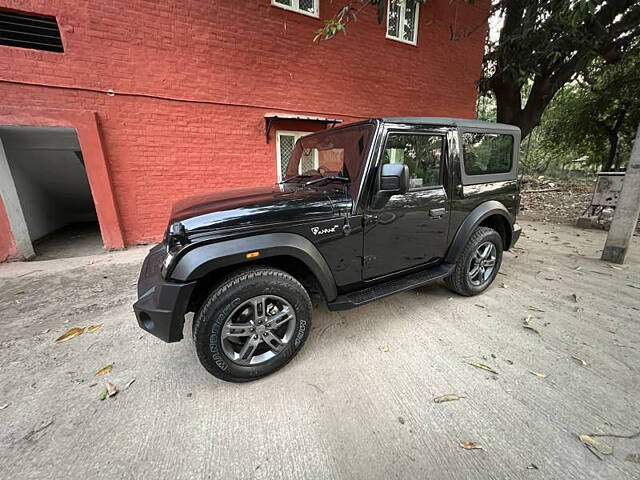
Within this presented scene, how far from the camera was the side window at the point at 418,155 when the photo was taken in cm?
231

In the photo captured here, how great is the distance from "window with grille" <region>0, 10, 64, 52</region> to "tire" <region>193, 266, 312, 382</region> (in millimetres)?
5367

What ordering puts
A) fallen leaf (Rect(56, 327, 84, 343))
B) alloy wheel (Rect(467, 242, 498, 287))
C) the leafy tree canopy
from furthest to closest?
the leafy tree canopy < alloy wheel (Rect(467, 242, 498, 287)) < fallen leaf (Rect(56, 327, 84, 343))

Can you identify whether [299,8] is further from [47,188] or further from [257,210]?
[47,188]

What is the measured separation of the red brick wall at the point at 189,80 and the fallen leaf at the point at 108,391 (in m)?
3.85

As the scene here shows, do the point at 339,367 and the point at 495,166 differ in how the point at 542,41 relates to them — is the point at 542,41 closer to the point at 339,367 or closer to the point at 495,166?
the point at 495,166

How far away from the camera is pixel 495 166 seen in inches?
119

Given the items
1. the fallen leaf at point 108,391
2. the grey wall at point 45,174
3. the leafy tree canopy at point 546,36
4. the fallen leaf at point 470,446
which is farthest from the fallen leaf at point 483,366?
the grey wall at point 45,174

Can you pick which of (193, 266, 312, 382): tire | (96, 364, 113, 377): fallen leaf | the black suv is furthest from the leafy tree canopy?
(96, 364, 113, 377): fallen leaf

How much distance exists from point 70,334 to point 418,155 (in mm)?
3781

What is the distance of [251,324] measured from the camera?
1.92 m

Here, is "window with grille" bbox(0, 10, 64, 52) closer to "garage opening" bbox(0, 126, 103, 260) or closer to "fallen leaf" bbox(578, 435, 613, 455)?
"garage opening" bbox(0, 126, 103, 260)

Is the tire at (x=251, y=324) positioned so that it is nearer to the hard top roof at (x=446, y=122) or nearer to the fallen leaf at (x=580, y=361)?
the hard top roof at (x=446, y=122)

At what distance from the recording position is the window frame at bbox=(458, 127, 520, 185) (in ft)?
8.78

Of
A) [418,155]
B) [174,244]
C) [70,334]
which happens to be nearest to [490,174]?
[418,155]
